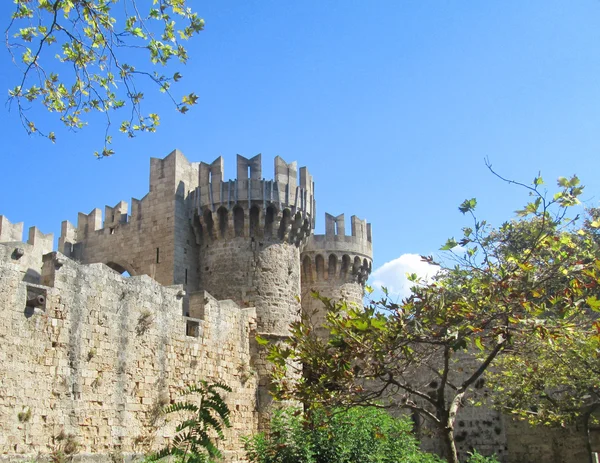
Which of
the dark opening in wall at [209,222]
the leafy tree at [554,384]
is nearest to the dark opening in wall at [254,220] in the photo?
the dark opening in wall at [209,222]

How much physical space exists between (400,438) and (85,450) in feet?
24.6

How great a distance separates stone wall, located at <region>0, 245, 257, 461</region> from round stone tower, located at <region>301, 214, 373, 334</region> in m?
12.4

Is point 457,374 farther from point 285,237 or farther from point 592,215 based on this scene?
point 592,215

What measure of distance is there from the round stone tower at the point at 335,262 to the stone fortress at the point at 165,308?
2.5 inches

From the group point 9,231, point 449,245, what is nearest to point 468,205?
point 449,245

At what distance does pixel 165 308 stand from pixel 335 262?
14.6 metres

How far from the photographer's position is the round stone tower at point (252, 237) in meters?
21.9

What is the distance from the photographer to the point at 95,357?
558 inches

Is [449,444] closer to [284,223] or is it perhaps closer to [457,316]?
[457,316]

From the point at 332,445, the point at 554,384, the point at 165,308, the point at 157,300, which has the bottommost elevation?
the point at 332,445

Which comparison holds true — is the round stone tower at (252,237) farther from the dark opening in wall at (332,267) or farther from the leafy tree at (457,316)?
the leafy tree at (457,316)

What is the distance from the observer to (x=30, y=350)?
12875 millimetres

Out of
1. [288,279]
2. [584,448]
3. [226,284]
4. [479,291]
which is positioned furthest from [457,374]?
[479,291]

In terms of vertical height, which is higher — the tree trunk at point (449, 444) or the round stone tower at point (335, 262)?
the round stone tower at point (335, 262)
